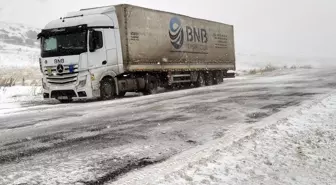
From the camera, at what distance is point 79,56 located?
12250mm

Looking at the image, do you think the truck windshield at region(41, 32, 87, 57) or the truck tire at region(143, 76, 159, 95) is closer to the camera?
the truck windshield at region(41, 32, 87, 57)

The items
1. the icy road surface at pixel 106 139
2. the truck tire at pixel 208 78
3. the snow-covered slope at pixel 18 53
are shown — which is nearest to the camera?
the icy road surface at pixel 106 139

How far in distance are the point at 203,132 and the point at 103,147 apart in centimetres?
171

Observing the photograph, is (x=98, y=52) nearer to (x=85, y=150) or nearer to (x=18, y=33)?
(x=85, y=150)

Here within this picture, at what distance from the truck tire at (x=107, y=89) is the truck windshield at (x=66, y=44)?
5.01 feet

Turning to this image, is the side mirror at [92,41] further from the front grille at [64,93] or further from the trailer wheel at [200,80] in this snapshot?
the trailer wheel at [200,80]

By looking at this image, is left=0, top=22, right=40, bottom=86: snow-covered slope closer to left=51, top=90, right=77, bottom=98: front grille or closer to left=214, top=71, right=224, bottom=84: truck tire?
left=51, top=90, right=77, bottom=98: front grille

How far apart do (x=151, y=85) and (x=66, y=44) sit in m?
4.43

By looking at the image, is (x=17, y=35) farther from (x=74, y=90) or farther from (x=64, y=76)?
(x=74, y=90)

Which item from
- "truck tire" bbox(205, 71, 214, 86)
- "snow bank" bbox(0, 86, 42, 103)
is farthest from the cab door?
Result: "truck tire" bbox(205, 71, 214, 86)

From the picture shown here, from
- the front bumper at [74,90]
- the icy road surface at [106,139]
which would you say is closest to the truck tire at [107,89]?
the front bumper at [74,90]

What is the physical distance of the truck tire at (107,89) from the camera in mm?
13016

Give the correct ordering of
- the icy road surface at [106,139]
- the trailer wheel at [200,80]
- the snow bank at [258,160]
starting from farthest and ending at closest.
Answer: the trailer wheel at [200,80] → the icy road surface at [106,139] → the snow bank at [258,160]

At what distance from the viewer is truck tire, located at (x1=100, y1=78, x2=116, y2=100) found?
13.0m
